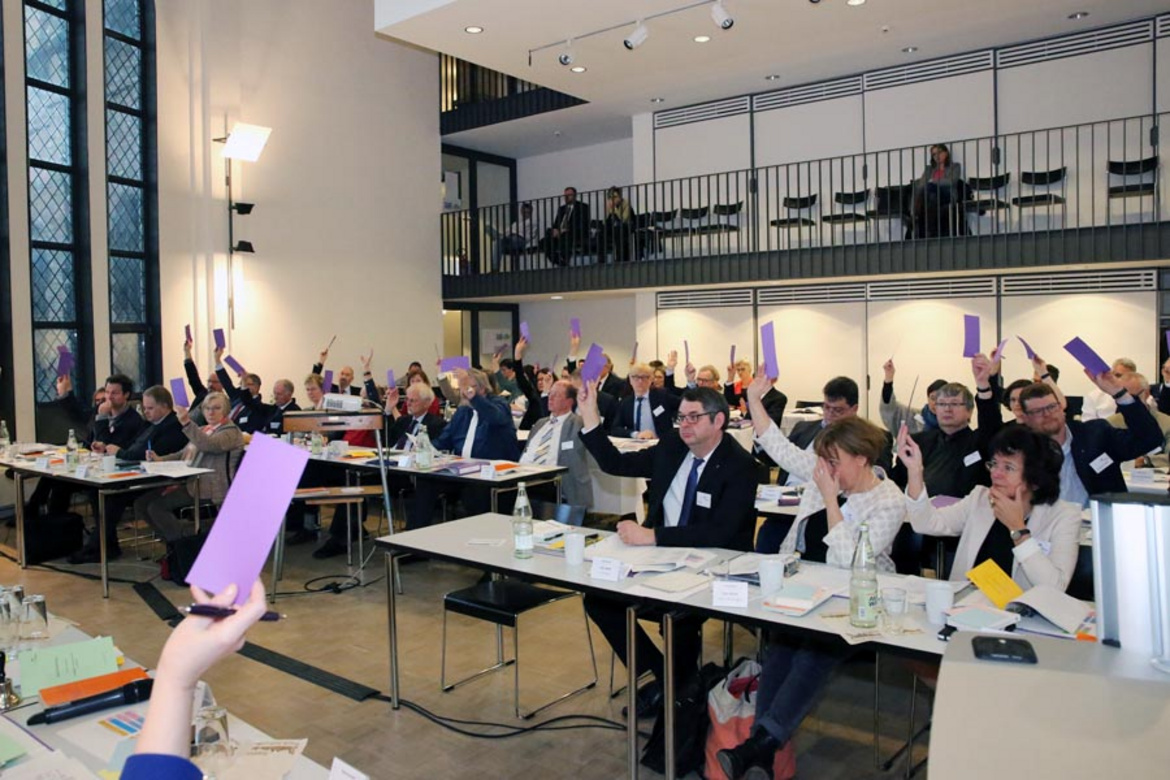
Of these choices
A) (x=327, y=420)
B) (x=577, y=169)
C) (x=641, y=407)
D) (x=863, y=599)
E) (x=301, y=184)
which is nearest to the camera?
(x=863, y=599)

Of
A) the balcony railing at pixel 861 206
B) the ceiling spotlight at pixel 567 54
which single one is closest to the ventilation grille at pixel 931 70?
the balcony railing at pixel 861 206

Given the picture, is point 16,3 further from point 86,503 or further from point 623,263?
point 623,263

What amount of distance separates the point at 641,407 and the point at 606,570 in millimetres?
5017

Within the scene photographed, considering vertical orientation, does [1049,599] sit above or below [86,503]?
above

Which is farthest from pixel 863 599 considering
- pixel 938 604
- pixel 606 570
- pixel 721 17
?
pixel 721 17

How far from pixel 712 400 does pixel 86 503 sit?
7245mm

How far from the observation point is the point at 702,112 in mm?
13258

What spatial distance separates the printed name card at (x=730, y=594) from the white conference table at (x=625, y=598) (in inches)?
0.9

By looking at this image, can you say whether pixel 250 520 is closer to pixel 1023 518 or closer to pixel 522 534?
pixel 522 534

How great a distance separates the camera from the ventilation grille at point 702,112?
42.5 ft

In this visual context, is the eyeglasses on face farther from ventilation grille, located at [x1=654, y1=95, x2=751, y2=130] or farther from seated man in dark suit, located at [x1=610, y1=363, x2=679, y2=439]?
ventilation grille, located at [x1=654, y1=95, x2=751, y2=130]

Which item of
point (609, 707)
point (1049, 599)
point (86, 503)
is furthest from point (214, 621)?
point (86, 503)

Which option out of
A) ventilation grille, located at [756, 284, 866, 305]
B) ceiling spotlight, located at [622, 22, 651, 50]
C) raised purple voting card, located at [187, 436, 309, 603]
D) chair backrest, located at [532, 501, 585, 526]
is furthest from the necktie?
ventilation grille, located at [756, 284, 866, 305]

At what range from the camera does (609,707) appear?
3957 millimetres
